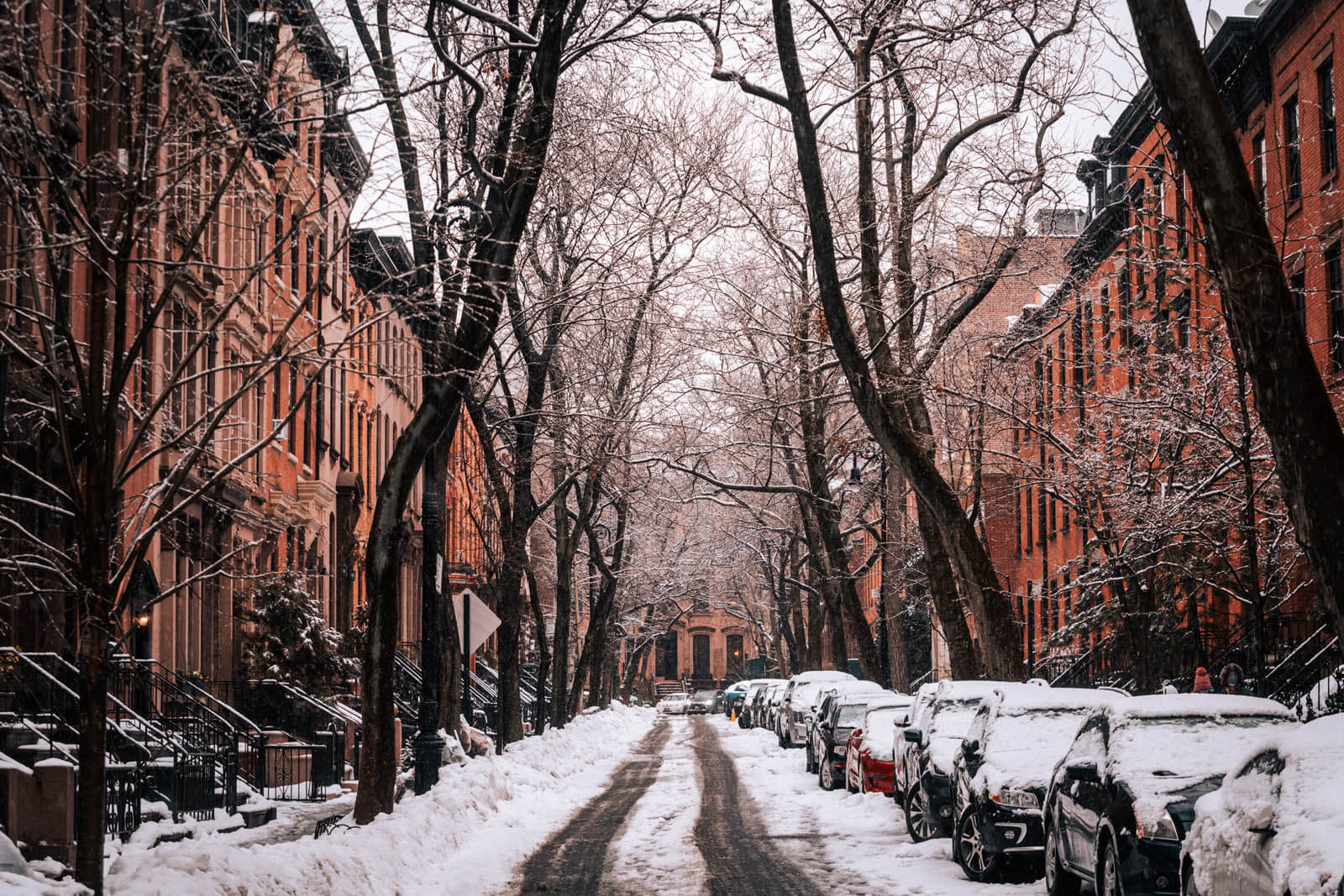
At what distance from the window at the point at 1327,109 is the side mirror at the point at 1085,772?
19.0 m

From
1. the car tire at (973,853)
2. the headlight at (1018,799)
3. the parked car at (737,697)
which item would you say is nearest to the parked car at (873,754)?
the car tire at (973,853)

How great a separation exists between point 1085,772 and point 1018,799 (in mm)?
2245

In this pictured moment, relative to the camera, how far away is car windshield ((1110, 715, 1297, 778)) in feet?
36.6

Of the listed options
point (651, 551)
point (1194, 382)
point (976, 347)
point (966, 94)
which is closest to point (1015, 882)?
point (1194, 382)

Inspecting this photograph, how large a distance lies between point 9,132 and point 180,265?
1134 millimetres

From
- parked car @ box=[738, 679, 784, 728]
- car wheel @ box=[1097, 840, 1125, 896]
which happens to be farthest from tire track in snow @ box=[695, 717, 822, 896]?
parked car @ box=[738, 679, 784, 728]

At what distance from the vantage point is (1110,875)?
1094 centimetres

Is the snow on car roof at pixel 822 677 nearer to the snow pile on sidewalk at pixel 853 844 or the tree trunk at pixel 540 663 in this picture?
the tree trunk at pixel 540 663

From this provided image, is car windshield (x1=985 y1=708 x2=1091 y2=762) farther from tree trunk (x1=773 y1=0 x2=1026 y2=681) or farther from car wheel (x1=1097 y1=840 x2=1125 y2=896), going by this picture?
tree trunk (x1=773 y1=0 x2=1026 y2=681)

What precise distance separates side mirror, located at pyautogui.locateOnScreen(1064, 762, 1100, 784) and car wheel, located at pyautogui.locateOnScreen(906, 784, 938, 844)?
482 centimetres

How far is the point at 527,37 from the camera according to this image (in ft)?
56.9

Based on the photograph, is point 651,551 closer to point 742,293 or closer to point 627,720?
point 627,720

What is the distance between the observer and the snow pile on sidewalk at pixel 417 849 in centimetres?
997

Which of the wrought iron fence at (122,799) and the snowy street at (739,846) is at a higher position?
the wrought iron fence at (122,799)
